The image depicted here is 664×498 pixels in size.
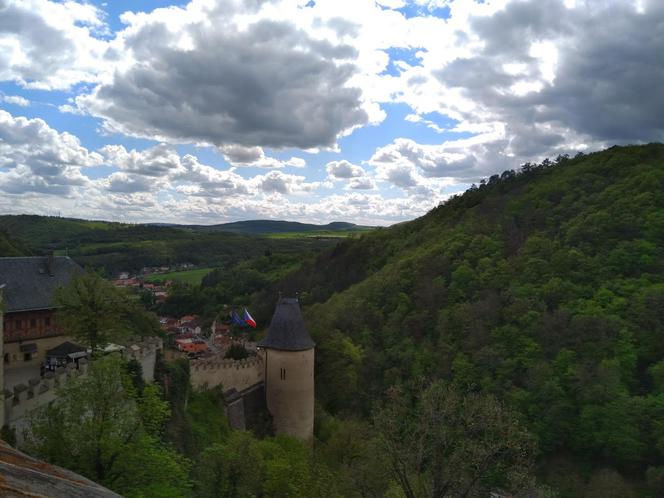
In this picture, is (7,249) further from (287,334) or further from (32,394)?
(32,394)

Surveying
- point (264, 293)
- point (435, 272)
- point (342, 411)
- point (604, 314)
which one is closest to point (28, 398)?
point (342, 411)

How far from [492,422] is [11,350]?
86.1 ft

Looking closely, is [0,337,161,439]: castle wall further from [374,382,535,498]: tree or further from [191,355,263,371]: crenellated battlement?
[374,382,535,498]: tree

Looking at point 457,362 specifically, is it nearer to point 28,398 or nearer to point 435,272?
point 435,272

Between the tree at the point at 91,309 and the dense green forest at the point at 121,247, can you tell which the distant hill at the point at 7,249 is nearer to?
the dense green forest at the point at 121,247

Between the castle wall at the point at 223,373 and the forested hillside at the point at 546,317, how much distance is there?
31.3ft

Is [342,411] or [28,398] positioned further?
[342,411]

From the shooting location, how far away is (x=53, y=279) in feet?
105

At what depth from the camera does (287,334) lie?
33031mm

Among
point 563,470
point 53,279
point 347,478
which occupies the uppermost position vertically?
point 53,279

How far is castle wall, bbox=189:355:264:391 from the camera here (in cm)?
3222

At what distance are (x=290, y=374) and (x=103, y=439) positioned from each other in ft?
63.7

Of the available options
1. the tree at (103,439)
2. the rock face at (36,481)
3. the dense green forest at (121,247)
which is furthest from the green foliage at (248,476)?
the dense green forest at (121,247)

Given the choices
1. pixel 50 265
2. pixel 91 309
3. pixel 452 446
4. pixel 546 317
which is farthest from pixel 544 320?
pixel 50 265
